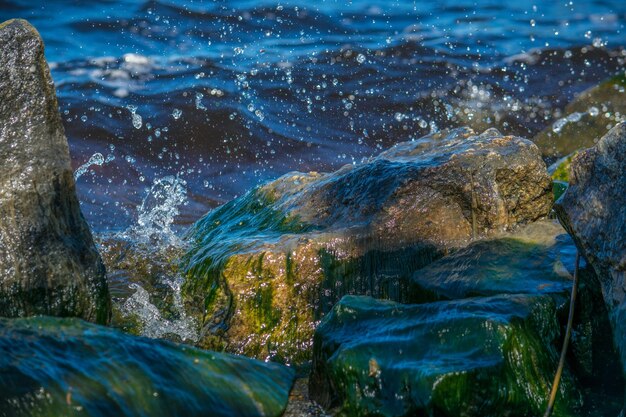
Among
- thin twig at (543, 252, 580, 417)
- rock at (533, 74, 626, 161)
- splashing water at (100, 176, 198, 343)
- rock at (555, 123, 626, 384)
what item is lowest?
rock at (533, 74, 626, 161)

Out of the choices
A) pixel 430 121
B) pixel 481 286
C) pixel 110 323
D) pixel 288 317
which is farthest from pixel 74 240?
pixel 430 121

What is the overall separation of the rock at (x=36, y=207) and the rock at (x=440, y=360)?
1093 mm

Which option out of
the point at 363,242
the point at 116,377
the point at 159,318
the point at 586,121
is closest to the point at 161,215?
the point at 159,318

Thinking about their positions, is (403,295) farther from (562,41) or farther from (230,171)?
(562,41)

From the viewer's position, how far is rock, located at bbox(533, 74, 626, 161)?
8297 mm

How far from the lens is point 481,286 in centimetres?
356

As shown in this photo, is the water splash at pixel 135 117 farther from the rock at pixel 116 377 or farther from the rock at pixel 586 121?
the rock at pixel 116 377

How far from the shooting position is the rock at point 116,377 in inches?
102

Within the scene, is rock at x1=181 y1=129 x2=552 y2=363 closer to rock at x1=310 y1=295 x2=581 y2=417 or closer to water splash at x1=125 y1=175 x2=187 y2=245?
rock at x1=310 y1=295 x2=581 y2=417

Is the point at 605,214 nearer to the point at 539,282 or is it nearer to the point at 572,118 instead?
the point at 539,282

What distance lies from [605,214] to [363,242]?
3.70ft

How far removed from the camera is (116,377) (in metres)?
2.75

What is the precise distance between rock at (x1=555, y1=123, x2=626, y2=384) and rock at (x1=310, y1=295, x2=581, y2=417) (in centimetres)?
25

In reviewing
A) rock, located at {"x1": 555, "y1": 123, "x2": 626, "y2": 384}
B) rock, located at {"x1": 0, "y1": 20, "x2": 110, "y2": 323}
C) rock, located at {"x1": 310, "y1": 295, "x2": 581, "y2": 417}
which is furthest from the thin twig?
rock, located at {"x1": 0, "y1": 20, "x2": 110, "y2": 323}
